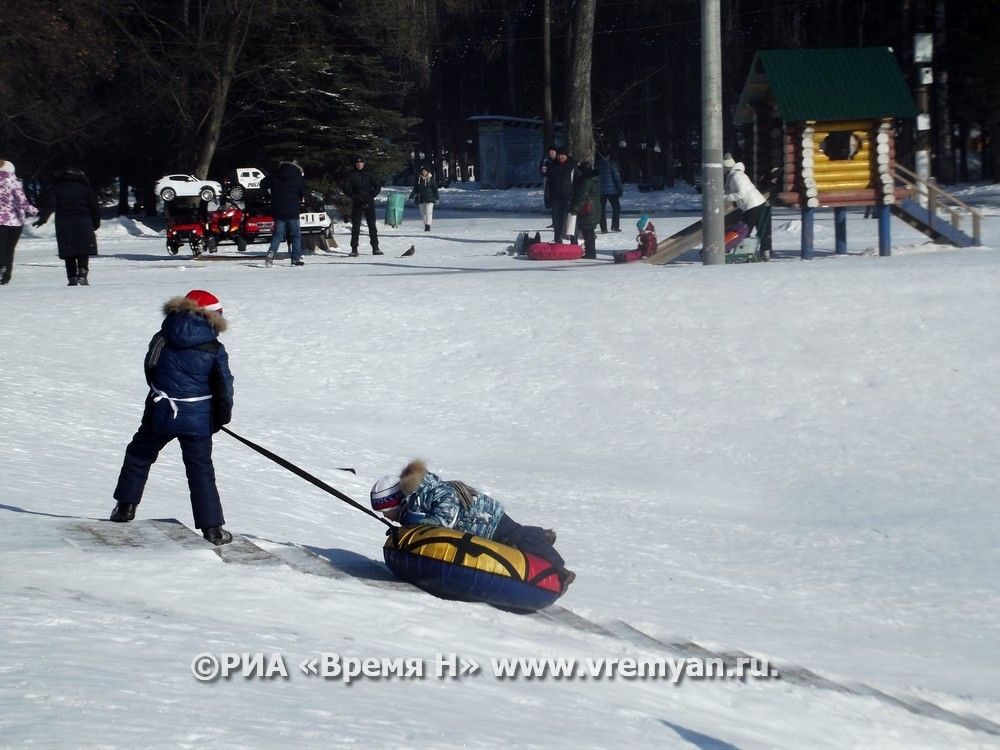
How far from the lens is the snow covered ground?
5.03 meters

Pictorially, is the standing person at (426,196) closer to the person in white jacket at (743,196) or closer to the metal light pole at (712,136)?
the person in white jacket at (743,196)

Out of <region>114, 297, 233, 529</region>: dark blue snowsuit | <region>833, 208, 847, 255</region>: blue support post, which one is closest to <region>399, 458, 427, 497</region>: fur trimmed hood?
<region>114, 297, 233, 529</region>: dark blue snowsuit

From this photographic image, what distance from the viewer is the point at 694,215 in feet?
120

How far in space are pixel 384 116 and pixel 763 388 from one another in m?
23.6

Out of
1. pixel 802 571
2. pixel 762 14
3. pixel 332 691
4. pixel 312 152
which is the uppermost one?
pixel 762 14

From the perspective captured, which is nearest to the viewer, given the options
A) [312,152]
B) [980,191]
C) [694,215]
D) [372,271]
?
[372,271]

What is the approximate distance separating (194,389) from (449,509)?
148 centimetres

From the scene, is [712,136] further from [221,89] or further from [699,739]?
[221,89]

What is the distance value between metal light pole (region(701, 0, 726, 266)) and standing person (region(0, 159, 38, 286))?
335 inches

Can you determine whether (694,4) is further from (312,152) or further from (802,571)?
(802,571)

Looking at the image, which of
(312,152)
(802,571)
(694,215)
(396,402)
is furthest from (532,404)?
(694,215)

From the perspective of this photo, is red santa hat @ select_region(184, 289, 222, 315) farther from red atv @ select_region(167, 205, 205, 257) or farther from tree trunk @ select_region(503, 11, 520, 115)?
tree trunk @ select_region(503, 11, 520, 115)

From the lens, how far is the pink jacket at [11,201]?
640 inches

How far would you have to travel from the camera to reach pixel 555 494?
10.1m
